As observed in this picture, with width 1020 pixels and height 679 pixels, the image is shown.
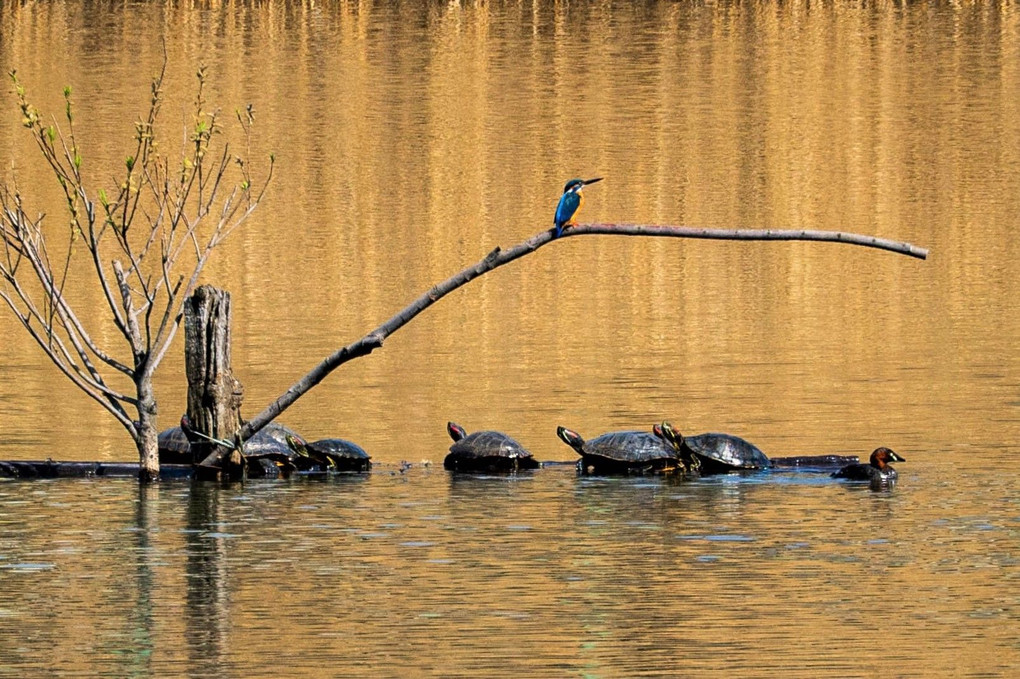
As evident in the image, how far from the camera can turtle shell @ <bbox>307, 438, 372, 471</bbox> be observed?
22.3m

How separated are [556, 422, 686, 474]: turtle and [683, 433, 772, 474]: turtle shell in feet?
0.73

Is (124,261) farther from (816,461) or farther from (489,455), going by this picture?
(816,461)

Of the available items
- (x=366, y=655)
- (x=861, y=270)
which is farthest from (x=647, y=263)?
(x=366, y=655)

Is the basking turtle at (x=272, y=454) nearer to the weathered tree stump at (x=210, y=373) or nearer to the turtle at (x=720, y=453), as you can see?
the weathered tree stump at (x=210, y=373)

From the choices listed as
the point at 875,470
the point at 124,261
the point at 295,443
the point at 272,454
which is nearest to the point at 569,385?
the point at 295,443

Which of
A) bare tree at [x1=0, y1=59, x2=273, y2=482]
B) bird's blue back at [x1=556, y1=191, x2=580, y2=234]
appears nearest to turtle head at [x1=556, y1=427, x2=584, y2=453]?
bird's blue back at [x1=556, y1=191, x2=580, y2=234]

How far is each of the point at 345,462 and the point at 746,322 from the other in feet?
43.7

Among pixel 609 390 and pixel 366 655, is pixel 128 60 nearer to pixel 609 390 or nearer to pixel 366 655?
pixel 609 390

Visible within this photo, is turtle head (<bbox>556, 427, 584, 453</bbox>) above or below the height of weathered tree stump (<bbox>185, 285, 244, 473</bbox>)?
below

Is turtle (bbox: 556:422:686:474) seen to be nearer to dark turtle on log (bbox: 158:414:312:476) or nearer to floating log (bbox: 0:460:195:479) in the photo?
dark turtle on log (bbox: 158:414:312:476)

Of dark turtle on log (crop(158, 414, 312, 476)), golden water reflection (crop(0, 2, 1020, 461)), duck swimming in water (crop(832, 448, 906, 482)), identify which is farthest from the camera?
golden water reflection (crop(0, 2, 1020, 461))

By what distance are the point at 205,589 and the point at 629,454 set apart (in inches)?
258

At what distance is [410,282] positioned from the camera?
1571 inches

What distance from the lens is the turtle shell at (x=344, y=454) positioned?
73.3 ft
